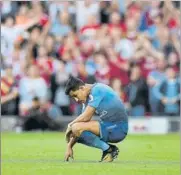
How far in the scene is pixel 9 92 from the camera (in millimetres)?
23188

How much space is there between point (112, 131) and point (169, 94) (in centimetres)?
988

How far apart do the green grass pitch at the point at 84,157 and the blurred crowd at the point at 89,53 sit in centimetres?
183

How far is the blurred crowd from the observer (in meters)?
23.0

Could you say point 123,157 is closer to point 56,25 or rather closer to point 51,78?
point 51,78

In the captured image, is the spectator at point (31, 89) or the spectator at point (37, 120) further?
the spectator at point (31, 89)

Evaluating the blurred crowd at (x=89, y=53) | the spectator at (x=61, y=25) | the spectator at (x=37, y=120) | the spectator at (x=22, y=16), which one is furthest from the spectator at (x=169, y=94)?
the spectator at (x=22, y=16)

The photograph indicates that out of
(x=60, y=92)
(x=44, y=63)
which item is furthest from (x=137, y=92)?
(x=44, y=63)

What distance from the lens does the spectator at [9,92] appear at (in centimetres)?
2313

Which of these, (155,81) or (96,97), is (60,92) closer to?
(155,81)

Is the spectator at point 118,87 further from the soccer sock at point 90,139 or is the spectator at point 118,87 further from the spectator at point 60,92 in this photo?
the soccer sock at point 90,139

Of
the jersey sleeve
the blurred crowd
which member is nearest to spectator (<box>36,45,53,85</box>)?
the blurred crowd

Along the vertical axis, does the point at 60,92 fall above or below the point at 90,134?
below

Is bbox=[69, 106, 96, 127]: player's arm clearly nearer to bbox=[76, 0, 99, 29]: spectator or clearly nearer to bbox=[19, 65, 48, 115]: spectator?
bbox=[19, 65, 48, 115]: spectator

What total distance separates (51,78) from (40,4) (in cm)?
275
